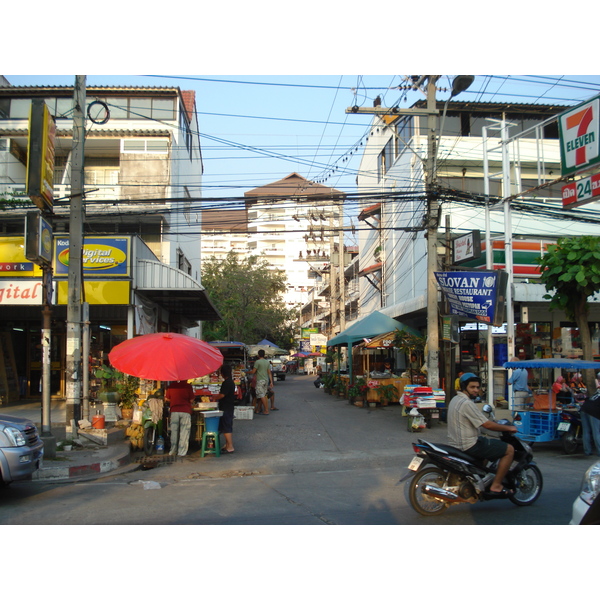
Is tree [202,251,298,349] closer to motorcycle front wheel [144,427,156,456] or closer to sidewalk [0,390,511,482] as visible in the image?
sidewalk [0,390,511,482]

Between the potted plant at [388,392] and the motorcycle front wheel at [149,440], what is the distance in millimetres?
11245

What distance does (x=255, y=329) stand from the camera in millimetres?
46438

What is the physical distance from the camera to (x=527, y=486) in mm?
6914

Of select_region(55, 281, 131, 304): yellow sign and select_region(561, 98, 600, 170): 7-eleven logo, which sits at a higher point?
select_region(561, 98, 600, 170): 7-eleven logo

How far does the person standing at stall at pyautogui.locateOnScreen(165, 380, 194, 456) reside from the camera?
11.1m

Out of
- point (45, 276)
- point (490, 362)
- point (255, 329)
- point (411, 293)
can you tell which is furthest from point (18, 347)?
point (255, 329)

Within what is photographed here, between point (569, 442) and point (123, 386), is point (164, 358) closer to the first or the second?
point (123, 386)

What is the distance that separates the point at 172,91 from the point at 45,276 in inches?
672

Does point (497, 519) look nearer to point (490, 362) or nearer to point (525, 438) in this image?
Result: point (525, 438)

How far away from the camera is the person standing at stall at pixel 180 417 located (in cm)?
1107

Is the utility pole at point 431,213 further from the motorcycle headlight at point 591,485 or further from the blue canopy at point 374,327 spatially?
the motorcycle headlight at point 591,485

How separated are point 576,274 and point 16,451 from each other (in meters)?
11.8

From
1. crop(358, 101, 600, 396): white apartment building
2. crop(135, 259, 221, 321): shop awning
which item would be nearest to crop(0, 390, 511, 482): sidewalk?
crop(358, 101, 600, 396): white apartment building

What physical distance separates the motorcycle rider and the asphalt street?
0.58m
